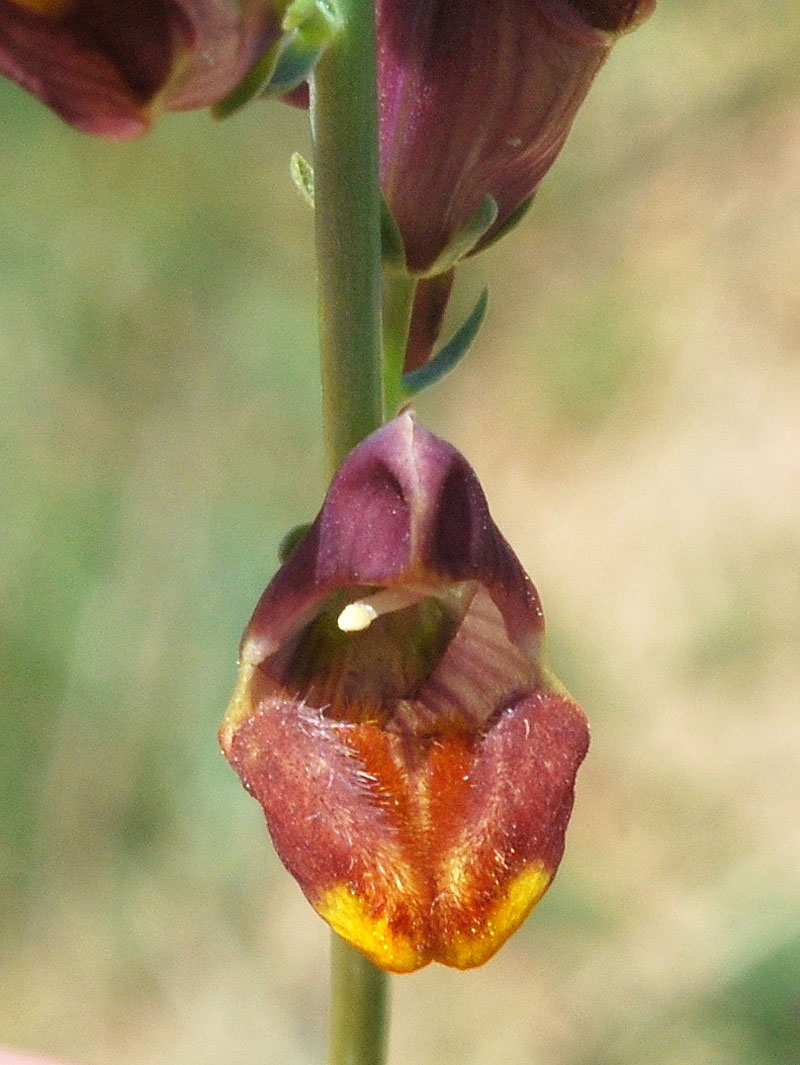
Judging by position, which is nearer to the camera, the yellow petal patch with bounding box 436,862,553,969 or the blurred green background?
the yellow petal patch with bounding box 436,862,553,969

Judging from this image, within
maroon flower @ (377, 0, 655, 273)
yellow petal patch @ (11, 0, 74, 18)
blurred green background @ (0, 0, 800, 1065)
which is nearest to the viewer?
yellow petal patch @ (11, 0, 74, 18)

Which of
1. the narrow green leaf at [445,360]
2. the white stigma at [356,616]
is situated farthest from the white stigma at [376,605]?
the narrow green leaf at [445,360]

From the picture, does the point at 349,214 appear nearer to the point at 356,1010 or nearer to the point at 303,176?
the point at 303,176

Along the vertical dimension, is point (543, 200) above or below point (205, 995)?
above

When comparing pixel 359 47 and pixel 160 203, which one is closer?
pixel 359 47

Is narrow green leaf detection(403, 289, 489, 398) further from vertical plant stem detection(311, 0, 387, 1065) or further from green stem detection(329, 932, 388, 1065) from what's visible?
green stem detection(329, 932, 388, 1065)

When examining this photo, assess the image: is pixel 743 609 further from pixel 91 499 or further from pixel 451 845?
pixel 451 845

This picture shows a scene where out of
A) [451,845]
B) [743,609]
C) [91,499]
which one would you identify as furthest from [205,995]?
[451,845]

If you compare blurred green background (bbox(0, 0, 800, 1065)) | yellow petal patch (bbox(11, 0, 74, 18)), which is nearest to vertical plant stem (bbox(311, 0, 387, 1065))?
yellow petal patch (bbox(11, 0, 74, 18))
